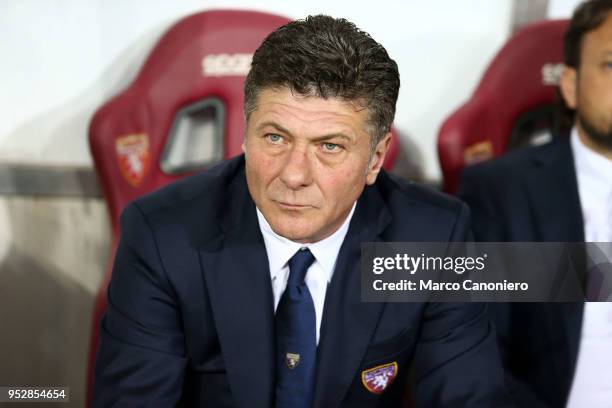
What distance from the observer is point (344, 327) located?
1.12 metres

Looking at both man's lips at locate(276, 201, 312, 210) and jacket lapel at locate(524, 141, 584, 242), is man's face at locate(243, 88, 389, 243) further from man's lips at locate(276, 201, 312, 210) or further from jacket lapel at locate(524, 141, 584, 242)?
jacket lapel at locate(524, 141, 584, 242)

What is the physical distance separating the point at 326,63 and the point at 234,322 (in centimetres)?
38

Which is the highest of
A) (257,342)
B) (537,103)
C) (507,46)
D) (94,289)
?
(507,46)

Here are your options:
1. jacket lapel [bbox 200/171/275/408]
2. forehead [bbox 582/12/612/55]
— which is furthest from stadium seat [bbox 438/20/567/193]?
jacket lapel [bbox 200/171/275/408]

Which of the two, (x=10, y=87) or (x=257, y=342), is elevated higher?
(x=10, y=87)

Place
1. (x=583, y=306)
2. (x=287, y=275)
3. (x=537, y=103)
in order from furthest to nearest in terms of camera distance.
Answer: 1. (x=537, y=103)
2. (x=583, y=306)
3. (x=287, y=275)

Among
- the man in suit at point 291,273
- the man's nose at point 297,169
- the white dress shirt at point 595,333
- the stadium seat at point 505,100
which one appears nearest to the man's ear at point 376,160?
the man in suit at point 291,273

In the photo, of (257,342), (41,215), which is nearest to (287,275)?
(257,342)

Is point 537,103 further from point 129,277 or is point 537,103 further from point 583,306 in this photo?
point 129,277

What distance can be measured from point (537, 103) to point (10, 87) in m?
1.21

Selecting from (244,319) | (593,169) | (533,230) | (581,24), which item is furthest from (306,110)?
(581,24)

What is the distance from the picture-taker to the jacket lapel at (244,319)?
3.59 feet

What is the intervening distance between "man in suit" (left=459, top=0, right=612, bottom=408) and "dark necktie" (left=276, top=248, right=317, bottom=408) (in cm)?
46

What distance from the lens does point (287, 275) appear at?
3.72 ft
